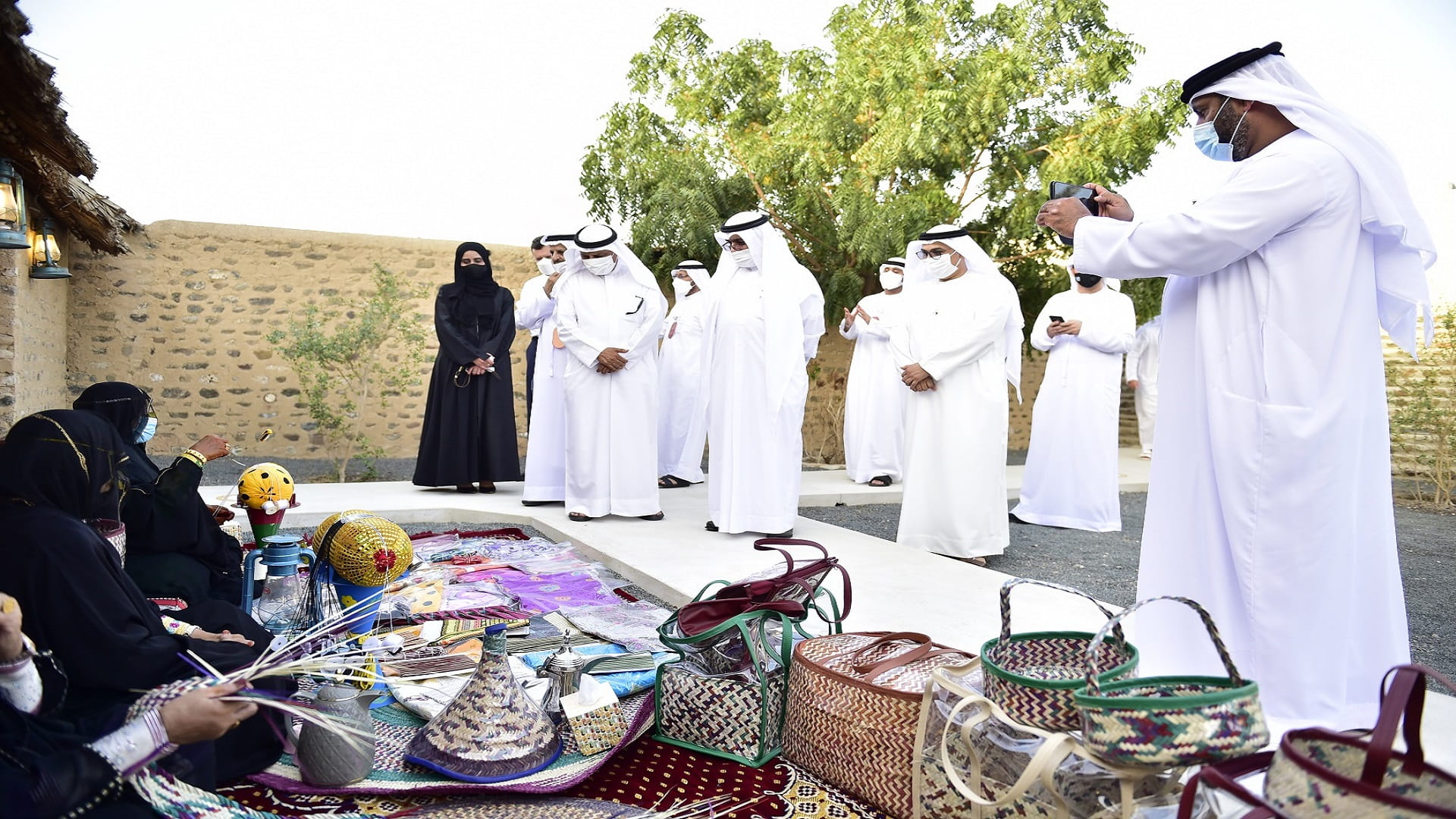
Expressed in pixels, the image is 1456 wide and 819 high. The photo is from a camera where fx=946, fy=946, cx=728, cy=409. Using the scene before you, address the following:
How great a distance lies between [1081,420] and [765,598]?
425 cm

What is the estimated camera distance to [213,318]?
9.52 m

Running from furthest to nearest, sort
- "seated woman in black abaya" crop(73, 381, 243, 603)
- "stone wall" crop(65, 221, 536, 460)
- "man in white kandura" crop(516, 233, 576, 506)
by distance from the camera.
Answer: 1. "stone wall" crop(65, 221, 536, 460)
2. "man in white kandura" crop(516, 233, 576, 506)
3. "seated woman in black abaya" crop(73, 381, 243, 603)

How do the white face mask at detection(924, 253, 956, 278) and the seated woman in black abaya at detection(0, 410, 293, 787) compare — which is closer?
the seated woman in black abaya at detection(0, 410, 293, 787)

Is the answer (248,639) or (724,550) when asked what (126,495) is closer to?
(248,639)

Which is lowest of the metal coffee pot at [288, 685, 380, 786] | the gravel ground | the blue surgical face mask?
the gravel ground

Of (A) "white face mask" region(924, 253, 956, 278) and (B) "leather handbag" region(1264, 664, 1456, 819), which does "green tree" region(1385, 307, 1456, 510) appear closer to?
(A) "white face mask" region(924, 253, 956, 278)

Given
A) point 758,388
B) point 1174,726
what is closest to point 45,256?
point 758,388

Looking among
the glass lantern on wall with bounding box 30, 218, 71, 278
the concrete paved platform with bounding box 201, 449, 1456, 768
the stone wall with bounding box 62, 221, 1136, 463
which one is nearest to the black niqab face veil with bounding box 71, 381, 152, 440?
the concrete paved platform with bounding box 201, 449, 1456, 768

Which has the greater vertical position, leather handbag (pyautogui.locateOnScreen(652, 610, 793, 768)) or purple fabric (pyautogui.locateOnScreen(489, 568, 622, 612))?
leather handbag (pyautogui.locateOnScreen(652, 610, 793, 768))

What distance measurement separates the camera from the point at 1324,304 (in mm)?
2234

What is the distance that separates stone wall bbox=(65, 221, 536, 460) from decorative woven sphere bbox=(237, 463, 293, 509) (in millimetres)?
7195

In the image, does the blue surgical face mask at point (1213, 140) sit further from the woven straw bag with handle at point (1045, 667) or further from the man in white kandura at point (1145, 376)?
the man in white kandura at point (1145, 376)

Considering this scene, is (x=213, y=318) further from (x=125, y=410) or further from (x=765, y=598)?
(x=765, y=598)

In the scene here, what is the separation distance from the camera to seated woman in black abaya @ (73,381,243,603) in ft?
9.21
